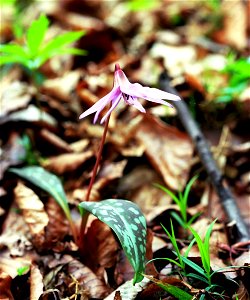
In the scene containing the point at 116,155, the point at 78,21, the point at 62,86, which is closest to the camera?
the point at 116,155

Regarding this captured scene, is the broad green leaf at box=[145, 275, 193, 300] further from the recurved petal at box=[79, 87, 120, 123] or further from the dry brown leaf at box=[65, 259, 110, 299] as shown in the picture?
the recurved petal at box=[79, 87, 120, 123]

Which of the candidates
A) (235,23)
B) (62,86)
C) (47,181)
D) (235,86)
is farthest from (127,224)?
(235,23)

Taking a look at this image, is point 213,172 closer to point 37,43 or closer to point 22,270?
point 22,270

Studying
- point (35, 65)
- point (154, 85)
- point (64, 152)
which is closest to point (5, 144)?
point (64, 152)

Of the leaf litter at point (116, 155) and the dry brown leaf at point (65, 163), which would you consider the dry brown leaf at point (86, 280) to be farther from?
the dry brown leaf at point (65, 163)

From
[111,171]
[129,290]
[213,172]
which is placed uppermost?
[111,171]

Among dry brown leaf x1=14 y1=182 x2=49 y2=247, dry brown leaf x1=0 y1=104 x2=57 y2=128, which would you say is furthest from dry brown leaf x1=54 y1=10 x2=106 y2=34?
dry brown leaf x1=14 y1=182 x2=49 y2=247

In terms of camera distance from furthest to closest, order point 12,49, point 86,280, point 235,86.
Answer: point 235,86 → point 12,49 → point 86,280
